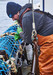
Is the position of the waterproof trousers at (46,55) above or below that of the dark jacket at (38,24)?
below

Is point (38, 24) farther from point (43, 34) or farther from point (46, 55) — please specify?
point (46, 55)

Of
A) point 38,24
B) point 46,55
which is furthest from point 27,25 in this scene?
point 46,55

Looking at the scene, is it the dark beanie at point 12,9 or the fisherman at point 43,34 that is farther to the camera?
the dark beanie at point 12,9

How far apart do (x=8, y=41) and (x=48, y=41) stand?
70 centimetres

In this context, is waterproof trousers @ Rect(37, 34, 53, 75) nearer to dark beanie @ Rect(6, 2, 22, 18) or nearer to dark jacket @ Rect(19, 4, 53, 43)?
dark jacket @ Rect(19, 4, 53, 43)

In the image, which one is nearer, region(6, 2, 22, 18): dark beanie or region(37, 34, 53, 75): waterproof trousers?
region(37, 34, 53, 75): waterproof trousers

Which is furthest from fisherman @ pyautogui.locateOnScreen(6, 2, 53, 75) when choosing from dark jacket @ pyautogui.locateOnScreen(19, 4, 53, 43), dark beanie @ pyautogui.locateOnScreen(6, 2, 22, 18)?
dark beanie @ pyautogui.locateOnScreen(6, 2, 22, 18)

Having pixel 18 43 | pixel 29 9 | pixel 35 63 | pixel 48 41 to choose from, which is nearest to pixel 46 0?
pixel 18 43

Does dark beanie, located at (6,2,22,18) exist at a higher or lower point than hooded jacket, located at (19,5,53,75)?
higher

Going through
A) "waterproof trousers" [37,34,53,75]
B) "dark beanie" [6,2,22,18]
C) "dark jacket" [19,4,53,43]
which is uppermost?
"dark beanie" [6,2,22,18]

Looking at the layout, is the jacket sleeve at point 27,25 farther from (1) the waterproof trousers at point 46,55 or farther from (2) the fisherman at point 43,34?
(1) the waterproof trousers at point 46,55

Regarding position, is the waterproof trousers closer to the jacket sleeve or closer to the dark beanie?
the jacket sleeve

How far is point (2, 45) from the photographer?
182 centimetres

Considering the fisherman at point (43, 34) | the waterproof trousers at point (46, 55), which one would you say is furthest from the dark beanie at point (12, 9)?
the waterproof trousers at point (46, 55)
